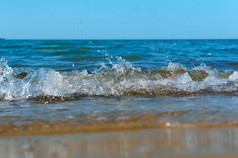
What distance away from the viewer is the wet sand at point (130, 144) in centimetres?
151

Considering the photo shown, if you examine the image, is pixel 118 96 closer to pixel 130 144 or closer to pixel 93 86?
pixel 93 86

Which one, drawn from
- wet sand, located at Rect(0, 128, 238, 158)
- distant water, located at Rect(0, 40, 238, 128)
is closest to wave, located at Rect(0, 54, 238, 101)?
distant water, located at Rect(0, 40, 238, 128)

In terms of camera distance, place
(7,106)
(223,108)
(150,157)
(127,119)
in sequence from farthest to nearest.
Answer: (7,106) < (223,108) < (127,119) < (150,157)

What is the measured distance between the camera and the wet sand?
1.51 metres

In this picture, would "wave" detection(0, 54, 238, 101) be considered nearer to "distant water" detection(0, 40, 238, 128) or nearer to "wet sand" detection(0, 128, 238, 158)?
"distant water" detection(0, 40, 238, 128)

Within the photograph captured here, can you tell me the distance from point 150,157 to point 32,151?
0.70 meters

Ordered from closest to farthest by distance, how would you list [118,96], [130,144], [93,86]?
[130,144] → [118,96] → [93,86]

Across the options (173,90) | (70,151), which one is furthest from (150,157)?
(173,90)

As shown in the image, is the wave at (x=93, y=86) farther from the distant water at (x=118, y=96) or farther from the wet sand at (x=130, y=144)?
the wet sand at (x=130, y=144)

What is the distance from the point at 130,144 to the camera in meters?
1.67

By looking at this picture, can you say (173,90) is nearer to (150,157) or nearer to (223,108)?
(223,108)

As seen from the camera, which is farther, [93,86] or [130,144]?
[93,86]

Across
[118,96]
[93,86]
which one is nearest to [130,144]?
[118,96]

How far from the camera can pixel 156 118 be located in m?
2.24
